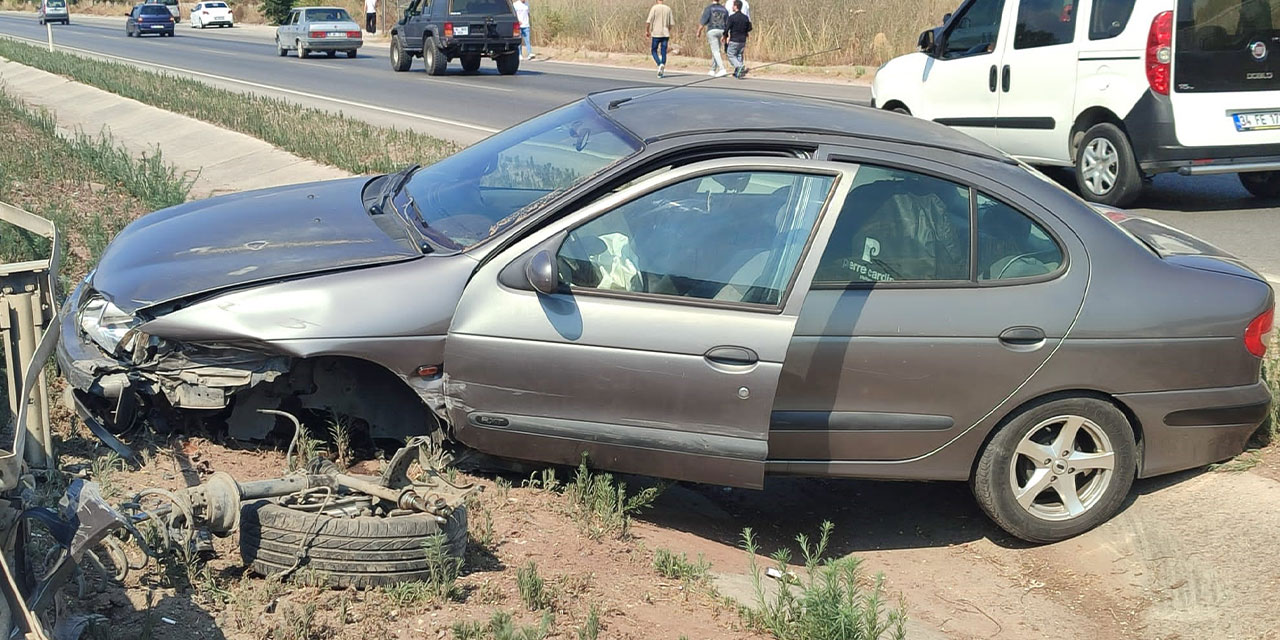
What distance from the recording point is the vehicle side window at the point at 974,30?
36.8 feet

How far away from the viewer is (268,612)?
3629 mm

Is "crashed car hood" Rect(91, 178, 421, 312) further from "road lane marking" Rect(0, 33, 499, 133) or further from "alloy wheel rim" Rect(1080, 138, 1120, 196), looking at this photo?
"road lane marking" Rect(0, 33, 499, 133)

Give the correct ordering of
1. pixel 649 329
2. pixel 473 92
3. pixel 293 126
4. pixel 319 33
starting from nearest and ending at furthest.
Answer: pixel 649 329
pixel 293 126
pixel 473 92
pixel 319 33

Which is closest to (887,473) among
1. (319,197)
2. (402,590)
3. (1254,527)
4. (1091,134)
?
(1254,527)

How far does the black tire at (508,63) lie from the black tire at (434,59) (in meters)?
1.31

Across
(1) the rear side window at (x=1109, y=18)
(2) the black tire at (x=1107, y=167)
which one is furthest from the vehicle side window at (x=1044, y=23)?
(2) the black tire at (x=1107, y=167)

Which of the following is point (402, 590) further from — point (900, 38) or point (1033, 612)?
point (900, 38)

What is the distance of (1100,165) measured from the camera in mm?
10258

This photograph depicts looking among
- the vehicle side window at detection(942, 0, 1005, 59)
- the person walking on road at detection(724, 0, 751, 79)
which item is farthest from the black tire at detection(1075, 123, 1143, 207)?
the person walking on road at detection(724, 0, 751, 79)

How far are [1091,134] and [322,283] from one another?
788 centimetres

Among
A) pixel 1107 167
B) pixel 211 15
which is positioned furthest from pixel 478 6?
pixel 211 15

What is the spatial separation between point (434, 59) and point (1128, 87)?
1959 centimetres

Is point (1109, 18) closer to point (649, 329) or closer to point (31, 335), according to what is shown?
point (649, 329)

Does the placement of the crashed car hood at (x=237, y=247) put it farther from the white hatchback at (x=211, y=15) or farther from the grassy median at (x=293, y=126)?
the white hatchback at (x=211, y=15)
